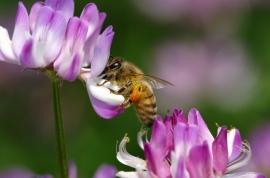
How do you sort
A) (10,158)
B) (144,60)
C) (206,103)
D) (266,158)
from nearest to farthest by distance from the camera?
1. (266,158)
2. (10,158)
3. (206,103)
4. (144,60)

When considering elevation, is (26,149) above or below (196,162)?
below

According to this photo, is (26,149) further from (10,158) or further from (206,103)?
(206,103)

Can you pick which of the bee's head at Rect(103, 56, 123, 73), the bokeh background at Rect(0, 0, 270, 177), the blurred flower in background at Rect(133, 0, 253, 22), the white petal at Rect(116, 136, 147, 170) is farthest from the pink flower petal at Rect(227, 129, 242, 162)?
the blurred flower in background at Rect(133, 0, 253, 22)

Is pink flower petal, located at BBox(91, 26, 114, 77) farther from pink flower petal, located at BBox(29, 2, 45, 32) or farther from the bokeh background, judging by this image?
the bokeh background

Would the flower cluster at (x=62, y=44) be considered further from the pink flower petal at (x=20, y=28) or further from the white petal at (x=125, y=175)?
the white petal at (x=125, y=175)

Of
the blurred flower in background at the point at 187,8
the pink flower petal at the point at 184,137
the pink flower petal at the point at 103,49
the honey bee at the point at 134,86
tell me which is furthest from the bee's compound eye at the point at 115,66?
the blurred flower in background at the point at 187,8

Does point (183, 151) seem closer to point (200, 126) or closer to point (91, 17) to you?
point (200, 126)

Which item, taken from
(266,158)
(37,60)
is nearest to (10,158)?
(266,158)

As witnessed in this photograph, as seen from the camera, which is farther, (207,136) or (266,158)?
(266,158)
